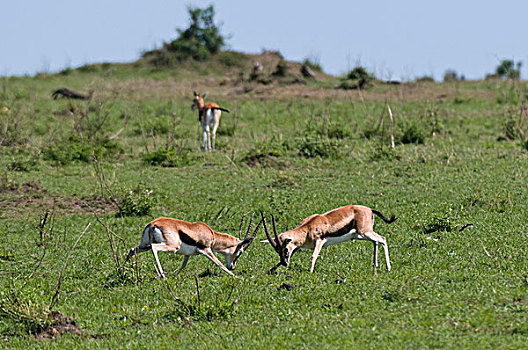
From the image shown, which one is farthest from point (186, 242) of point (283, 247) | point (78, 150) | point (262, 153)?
point (78, 150)

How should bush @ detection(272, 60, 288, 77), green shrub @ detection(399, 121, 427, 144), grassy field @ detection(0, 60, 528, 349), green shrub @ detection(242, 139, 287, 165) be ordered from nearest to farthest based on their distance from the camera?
grassy field @ detection(0, 60, 528, 349) → green shrub @ detection(242, 139, 287, 165) → green shrub @ detection(399, 121, 427, 144) → bush @ detection(272, 60, 288, 77)

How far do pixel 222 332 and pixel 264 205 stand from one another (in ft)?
20.0

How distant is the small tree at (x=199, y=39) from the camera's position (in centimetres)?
3841

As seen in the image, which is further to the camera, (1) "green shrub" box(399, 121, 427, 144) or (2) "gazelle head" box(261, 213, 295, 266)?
(1) "green shrub" box(399, 121, 427, 144)

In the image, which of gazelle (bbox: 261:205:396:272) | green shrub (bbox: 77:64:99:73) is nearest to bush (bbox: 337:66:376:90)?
green shrub (bbox: 77:64:99:73)

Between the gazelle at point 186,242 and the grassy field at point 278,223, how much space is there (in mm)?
218

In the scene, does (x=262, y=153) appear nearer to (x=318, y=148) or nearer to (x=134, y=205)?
(x=318, y=148)

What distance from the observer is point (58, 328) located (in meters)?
7.05

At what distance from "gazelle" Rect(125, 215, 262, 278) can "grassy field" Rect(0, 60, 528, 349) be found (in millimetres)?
218

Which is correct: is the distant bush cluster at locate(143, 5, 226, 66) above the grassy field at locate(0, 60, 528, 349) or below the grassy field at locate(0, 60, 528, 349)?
above

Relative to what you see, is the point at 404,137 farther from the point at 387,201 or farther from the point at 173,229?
the point at 173,229

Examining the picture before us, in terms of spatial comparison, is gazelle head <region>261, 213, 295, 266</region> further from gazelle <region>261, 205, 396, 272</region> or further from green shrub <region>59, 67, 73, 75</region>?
green shrub <region>59, 67, 73, 75</region>

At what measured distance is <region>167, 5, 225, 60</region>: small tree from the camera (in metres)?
38.4

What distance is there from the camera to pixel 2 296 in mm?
7875
